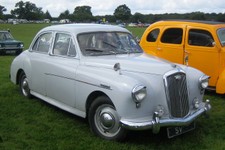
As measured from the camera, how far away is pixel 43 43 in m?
7.23

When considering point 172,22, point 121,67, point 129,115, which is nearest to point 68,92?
point 121,67

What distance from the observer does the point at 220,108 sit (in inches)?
284

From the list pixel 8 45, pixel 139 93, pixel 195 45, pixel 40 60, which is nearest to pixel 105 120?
pixel 139 93

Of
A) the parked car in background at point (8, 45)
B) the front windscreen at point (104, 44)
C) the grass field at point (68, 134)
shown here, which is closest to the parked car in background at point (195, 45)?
the grass field at point (68, 134)

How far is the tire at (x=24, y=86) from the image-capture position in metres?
7.68

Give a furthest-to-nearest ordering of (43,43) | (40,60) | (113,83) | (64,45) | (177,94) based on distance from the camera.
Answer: (43,43) < (40,60) < (64,45) < (177,94) < (113,83)

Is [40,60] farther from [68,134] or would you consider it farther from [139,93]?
[139,93]

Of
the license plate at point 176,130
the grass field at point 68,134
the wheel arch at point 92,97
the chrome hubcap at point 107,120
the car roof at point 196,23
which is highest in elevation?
the car roof at point 196,23

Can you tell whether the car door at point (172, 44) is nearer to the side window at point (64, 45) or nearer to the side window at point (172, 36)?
the side window at point (172, 36)

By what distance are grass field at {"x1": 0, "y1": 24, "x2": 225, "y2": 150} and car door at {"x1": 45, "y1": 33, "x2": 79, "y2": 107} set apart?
1.42ft

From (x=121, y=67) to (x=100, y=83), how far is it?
0.47 m

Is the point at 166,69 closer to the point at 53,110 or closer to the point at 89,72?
the point at 89,72

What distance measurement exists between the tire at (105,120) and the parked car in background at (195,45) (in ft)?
10.4

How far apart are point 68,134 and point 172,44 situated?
180 inches
